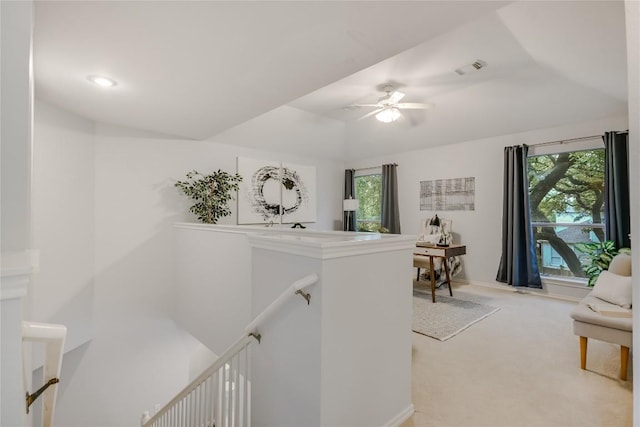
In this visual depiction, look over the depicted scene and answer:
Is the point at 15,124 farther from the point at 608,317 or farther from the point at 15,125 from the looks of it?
the point at 608,317

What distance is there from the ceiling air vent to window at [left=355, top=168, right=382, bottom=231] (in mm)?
2970

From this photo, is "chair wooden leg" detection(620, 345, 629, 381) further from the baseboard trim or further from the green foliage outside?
the green foliage outside

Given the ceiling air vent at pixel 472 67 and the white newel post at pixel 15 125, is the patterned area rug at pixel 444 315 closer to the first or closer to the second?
the ceiling air vent at pixel 472 67

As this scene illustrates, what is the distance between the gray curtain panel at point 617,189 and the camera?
3588 millimetres

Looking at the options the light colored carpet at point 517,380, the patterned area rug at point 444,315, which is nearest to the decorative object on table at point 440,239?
the patterned area rug at point 444,315

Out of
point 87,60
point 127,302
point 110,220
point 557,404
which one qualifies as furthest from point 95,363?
point 557,404

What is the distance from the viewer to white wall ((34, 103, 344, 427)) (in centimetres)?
324

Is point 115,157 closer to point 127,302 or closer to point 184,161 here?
point 184,161

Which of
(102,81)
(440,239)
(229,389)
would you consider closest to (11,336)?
(229,389)

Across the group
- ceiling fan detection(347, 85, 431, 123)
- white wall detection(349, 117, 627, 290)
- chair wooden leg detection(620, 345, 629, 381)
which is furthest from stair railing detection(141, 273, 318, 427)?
white wall detection(349, 117, 627, 290)

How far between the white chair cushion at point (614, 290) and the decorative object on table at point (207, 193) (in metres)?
→ 4.34

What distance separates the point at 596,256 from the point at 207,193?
5.19m

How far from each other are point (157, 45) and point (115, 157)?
2.46m

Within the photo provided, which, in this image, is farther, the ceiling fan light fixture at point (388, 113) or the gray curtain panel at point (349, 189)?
the gray curtain panel at point (349, 189)
